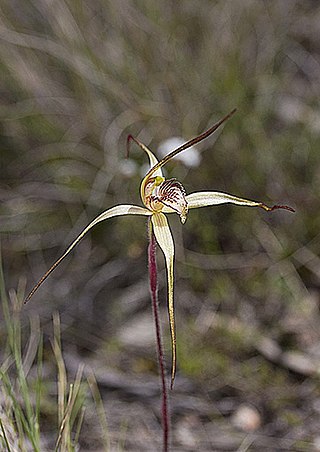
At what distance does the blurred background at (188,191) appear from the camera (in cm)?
157

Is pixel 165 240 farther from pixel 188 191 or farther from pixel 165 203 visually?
pixel 188 191

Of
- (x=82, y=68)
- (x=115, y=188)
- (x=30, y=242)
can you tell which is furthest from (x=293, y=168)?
(x=30, y=242)

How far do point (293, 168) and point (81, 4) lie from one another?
866 millimetres

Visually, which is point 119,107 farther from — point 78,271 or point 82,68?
point 78,271

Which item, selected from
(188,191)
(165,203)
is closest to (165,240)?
(165,203)

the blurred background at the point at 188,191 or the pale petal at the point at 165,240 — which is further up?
the blurred background at the point at 188,191

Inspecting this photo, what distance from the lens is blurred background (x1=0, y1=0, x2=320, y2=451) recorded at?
157 cm

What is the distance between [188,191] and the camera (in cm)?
202

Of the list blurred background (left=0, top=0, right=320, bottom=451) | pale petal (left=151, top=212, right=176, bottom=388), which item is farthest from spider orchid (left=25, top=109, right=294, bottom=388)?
blurred background (left=0, top=0, right=320, bottom=451)

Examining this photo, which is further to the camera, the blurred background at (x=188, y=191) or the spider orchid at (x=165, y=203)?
the blurred background at (x=188, y=191)

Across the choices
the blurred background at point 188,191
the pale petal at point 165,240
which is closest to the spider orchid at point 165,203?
the pale petal at point 165,240

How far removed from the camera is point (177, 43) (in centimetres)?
222

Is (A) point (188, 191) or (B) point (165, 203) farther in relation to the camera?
(A) point (188, 191)

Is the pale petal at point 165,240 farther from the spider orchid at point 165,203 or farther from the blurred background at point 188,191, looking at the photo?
the blurred background at point 188,191
